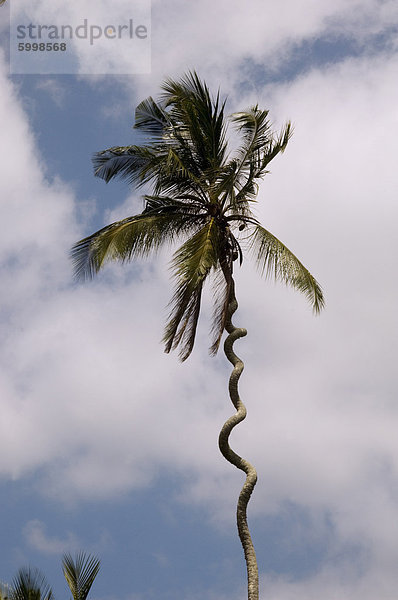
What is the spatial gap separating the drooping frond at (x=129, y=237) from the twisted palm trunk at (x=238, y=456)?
72.1 inches

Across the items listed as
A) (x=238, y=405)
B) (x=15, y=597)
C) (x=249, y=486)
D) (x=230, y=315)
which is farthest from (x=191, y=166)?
(x=15, y=597)

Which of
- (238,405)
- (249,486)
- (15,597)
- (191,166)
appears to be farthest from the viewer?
(191,166)

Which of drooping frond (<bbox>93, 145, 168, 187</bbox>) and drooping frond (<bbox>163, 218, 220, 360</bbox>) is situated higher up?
drooping frond (<bbox>93, 145, 168, 187</bbox>)

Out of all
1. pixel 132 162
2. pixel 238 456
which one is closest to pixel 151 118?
pixel 132 162

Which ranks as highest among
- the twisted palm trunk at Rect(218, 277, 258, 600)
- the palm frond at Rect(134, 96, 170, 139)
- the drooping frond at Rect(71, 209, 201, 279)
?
the palm frond at Rect(134, 96, 170, 139)

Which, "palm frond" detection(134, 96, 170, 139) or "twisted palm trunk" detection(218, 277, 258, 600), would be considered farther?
"palm frond" detection(134, 96, 170, 139)

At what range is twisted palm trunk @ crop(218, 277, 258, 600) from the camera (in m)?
14.7

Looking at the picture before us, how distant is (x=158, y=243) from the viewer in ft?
56.1

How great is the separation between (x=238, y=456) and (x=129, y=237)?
208 inches

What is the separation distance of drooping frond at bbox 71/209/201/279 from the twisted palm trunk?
183cm

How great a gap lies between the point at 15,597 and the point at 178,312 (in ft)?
24.3

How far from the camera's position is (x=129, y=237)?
661 inches

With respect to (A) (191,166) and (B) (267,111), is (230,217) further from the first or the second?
(B) (267,111)

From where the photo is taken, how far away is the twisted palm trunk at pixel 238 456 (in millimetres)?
Result: 14742
